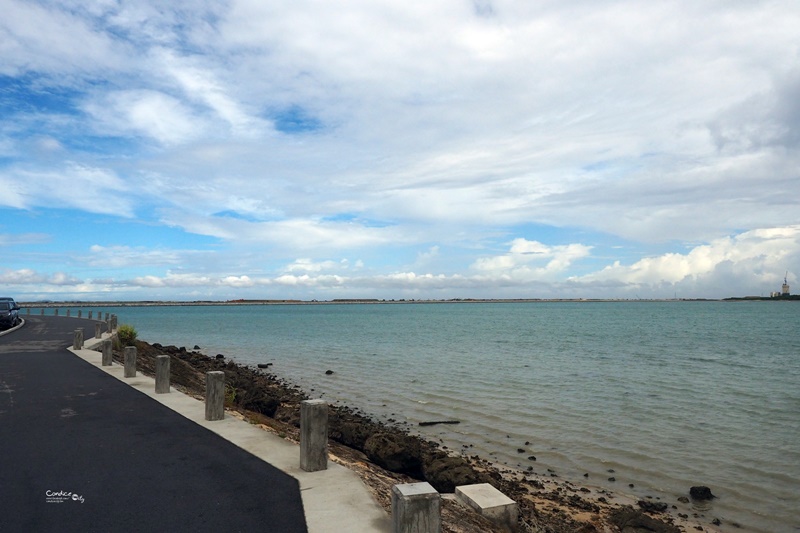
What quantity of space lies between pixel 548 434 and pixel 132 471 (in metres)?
11.4

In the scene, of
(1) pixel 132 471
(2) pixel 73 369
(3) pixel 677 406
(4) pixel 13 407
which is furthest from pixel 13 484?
(3) pixel 677 406

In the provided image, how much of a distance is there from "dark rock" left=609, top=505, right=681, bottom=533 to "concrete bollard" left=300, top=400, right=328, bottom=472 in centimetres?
521

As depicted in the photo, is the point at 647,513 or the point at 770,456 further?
the point at 770,456

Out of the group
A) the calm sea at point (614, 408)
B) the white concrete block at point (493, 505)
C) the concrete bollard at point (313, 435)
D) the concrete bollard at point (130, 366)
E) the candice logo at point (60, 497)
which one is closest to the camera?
the candice logo at point (60, 497)

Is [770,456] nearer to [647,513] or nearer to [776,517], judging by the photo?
[776,517]

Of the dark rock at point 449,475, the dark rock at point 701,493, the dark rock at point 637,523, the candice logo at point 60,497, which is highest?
the candice logo at point 60,497

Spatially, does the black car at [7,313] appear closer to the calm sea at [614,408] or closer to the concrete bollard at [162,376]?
the calm sea at [614,408]

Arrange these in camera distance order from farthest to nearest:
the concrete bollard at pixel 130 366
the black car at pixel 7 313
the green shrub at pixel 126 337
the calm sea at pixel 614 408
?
the black car at pixel 7 313 → the green shrub at pixel 126 337 → the concrete bollard at pixel 130 366 → the calm sea at pixel 614 408

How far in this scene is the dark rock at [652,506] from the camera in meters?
10.2

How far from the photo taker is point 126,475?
6.84 metres

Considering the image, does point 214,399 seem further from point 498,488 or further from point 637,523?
point 637,523

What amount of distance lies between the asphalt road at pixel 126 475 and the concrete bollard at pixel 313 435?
449 mm

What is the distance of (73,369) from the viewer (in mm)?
16125

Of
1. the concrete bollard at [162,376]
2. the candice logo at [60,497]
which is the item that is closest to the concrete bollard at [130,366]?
the concrete bollard at [162,376]
